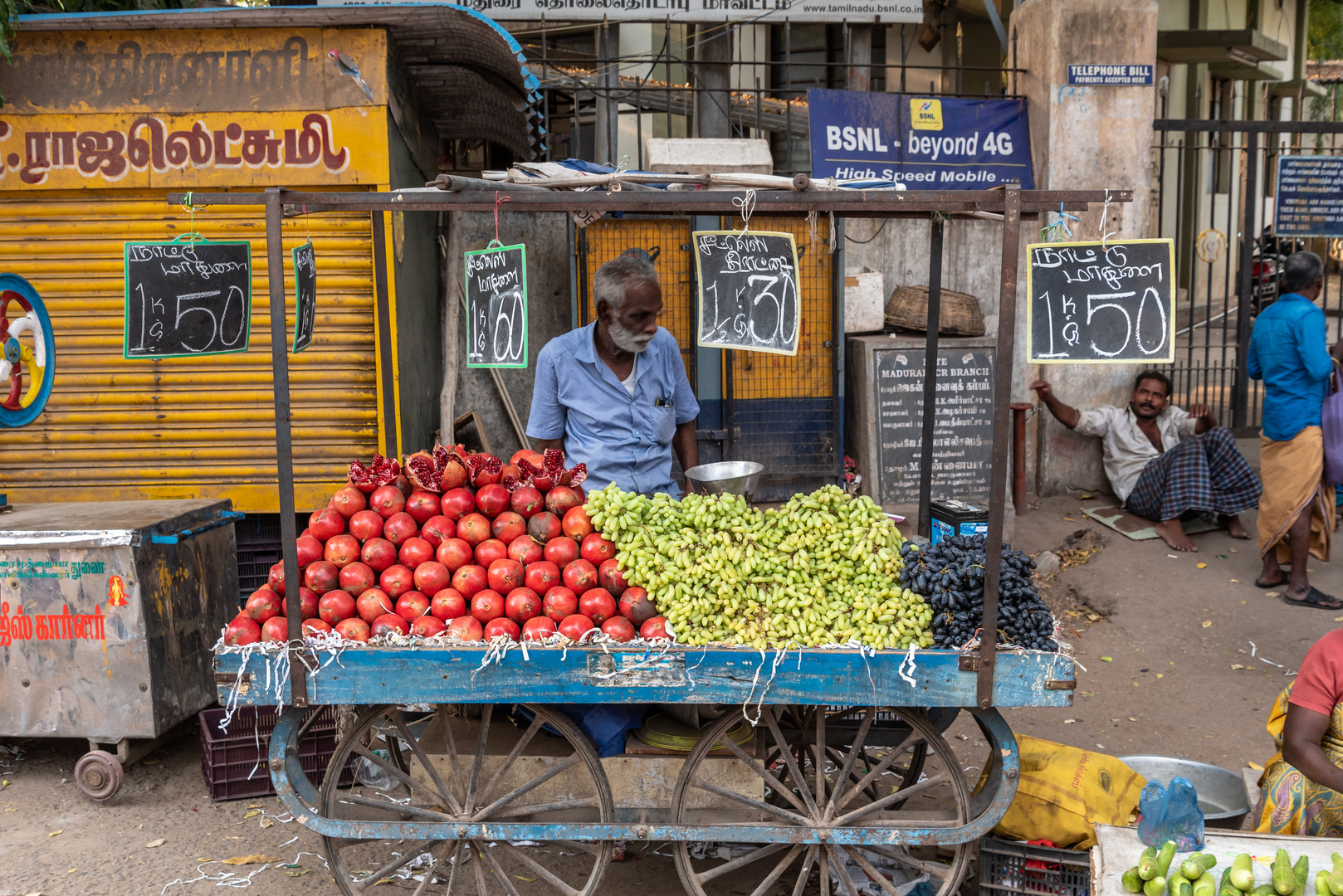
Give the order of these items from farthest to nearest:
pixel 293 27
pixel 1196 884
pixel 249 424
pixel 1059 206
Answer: pixel 249 424, pixel 293 27, pixel 1059 206, pixel 1196 884

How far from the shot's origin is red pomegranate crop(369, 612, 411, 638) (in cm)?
331

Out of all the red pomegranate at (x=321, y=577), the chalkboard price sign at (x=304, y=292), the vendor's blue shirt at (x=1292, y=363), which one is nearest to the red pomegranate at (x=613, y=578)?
the red pomegranate at (x=321, y=577)

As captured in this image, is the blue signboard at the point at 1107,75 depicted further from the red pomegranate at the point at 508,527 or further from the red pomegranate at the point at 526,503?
the red pomegranate at the point at 508,527

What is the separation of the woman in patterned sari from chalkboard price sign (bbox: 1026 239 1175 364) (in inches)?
41.8

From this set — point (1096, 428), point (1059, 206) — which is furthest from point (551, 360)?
point (1096, 428)

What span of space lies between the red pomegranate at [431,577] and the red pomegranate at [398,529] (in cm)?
15

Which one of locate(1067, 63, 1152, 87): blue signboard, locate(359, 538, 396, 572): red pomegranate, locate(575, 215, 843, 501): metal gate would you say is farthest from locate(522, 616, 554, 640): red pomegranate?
locate(1067, 63, 1152, 87): blue signboard

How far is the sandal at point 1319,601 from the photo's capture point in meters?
6.16

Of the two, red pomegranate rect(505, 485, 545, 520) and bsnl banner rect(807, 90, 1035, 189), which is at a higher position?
bsnl banner rect(807, 90, 1035, 189)

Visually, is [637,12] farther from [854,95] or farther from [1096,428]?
[1096,428]

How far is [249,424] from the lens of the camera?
232 inches

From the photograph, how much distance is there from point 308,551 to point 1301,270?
18.6ft

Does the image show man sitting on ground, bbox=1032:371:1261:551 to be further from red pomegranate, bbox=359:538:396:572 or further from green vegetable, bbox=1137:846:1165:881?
red pomegranate, bbox=359:538:396:572

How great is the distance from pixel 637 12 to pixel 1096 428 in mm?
4875
